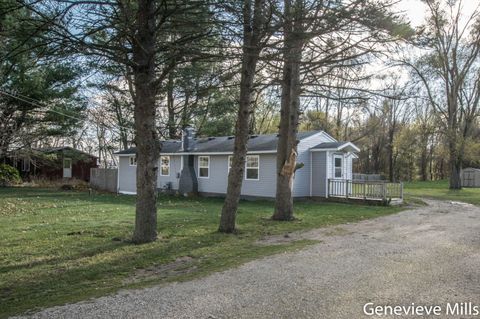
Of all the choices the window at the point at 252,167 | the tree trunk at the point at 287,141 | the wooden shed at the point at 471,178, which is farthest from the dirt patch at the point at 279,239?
the wooden shed at the point at 471,178

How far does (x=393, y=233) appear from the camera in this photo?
384 inches

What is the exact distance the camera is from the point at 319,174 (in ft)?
63.2

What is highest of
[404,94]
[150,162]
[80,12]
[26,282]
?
[80,12]

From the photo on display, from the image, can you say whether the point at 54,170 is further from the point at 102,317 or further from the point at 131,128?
the point at 102,317

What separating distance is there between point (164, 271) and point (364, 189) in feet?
43.1

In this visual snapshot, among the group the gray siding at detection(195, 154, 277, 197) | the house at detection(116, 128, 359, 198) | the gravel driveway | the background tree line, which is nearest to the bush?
the house at detection(116, 128, 359, 198)

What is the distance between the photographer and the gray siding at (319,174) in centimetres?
1906

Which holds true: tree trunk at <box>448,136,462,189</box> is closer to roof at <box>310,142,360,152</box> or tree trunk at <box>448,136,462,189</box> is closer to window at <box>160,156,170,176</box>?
roof at <box>310,142,360,152</box>

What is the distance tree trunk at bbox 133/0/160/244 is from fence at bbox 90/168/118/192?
65.0ft

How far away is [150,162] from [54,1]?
3.22m

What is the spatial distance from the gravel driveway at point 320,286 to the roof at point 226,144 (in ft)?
38.5

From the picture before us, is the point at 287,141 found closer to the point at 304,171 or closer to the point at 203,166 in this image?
the point at 304,171

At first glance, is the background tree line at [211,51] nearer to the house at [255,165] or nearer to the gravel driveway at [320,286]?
the gravel driveway at [320,286]

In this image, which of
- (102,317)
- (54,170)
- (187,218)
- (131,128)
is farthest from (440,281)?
(54,170)
